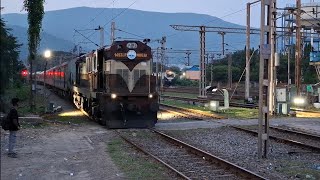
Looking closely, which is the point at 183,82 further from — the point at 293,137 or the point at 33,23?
the point at 293,137

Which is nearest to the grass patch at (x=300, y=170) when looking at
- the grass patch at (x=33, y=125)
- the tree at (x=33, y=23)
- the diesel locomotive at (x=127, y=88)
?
the diesel locomotive at (x=127, y=88)

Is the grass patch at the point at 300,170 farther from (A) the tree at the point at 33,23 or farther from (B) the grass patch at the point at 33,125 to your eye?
(A) the tree at the point at 33,23

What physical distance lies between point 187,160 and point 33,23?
687 inches

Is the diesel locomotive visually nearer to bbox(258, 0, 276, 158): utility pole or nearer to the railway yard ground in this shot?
the railway yard ground

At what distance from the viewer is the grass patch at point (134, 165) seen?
10.0 metres

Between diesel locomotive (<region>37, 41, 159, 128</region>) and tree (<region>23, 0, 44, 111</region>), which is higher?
tree (<region>23, 0, 44, 111</region>)

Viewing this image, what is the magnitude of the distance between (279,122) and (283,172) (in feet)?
43.8

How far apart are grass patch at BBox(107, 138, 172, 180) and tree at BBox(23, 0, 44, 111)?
1438 centimetres

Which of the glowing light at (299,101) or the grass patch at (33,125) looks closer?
the grass patch at (33,125)

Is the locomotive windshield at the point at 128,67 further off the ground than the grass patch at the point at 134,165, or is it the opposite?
the locomotive windshield at the point at 128,67

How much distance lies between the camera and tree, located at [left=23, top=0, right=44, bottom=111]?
26250mm

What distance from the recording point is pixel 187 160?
12.2 m

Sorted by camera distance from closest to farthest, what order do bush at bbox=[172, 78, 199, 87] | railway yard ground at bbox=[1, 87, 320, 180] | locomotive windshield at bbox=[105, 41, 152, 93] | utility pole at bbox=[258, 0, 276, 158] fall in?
railway yard ground at bbox=[1, 87, 320, 180], utility pole at bbox=[258, 0, 276, 158], locomotive windshield at bbox=[105, 41, 152, 93], bush at bbox=[172, 78, 199, 87]

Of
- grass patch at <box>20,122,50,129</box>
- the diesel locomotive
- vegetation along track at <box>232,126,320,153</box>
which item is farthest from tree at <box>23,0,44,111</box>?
vegetation along track at <box>232,126,320,153</box>
